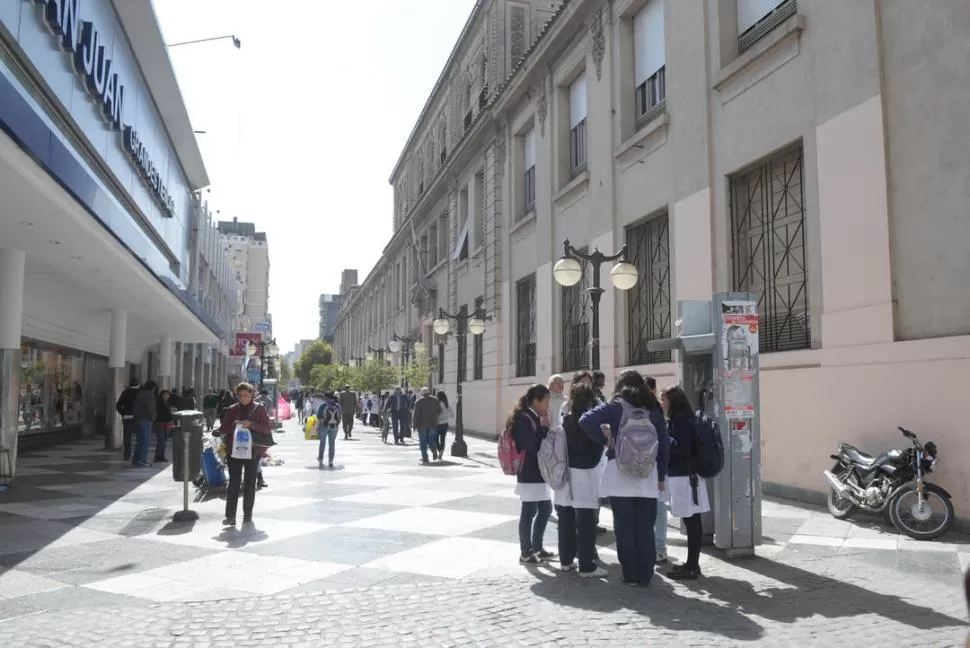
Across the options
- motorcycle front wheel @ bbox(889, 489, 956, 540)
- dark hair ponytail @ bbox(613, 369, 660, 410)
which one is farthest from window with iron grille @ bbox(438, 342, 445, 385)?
dark hair ponytail @ bbox(613, 369, 660, 410)

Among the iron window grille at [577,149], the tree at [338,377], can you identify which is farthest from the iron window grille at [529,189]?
the tree at [338,377]

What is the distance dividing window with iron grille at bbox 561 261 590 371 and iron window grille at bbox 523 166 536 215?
14.4 feet

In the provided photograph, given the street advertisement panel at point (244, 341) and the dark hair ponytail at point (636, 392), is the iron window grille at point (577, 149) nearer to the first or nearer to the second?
the dark hair ponytail at point (636, 392)

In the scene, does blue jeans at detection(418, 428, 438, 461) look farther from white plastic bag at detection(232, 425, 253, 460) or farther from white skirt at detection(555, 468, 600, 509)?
white skirt at detection(555, 468, 600, 509)

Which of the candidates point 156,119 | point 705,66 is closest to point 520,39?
point 156,119

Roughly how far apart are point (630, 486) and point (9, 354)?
428 inches

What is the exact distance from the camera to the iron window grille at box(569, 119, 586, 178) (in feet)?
66.6

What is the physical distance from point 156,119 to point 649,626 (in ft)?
72.0

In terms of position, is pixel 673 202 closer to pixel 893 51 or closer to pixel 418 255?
pixel 893 51

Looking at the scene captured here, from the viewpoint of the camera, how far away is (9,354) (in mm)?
12461

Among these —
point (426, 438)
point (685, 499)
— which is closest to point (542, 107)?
point (426, 438)

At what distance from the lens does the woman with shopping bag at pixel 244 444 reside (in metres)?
8.95

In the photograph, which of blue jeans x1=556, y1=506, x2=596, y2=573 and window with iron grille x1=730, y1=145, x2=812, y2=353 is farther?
window with iron grille x1=730, y1=145, x2=812, y2=353

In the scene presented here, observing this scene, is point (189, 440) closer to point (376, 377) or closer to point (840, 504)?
point (840, 504)
